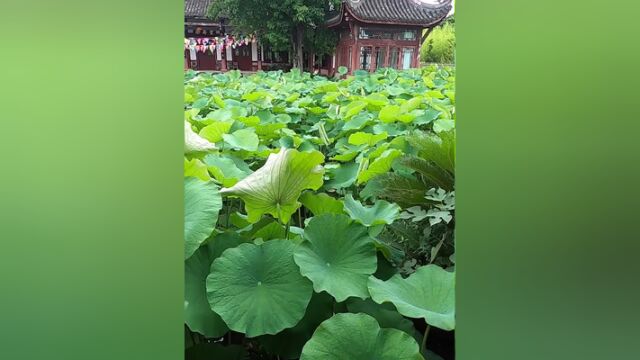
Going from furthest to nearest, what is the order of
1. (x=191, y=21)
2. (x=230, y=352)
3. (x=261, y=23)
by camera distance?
(x=191, y=21), (x=261, y=23), (x=230, y=352)

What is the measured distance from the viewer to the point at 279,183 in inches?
17.4

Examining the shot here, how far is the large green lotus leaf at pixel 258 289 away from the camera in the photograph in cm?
36

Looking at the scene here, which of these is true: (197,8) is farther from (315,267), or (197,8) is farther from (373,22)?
(315,267)

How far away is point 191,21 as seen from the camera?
1318 centimetres

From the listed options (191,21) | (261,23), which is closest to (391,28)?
(191,21)

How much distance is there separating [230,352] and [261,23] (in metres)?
8.54

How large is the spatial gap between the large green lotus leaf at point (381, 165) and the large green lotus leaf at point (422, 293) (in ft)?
0.85
